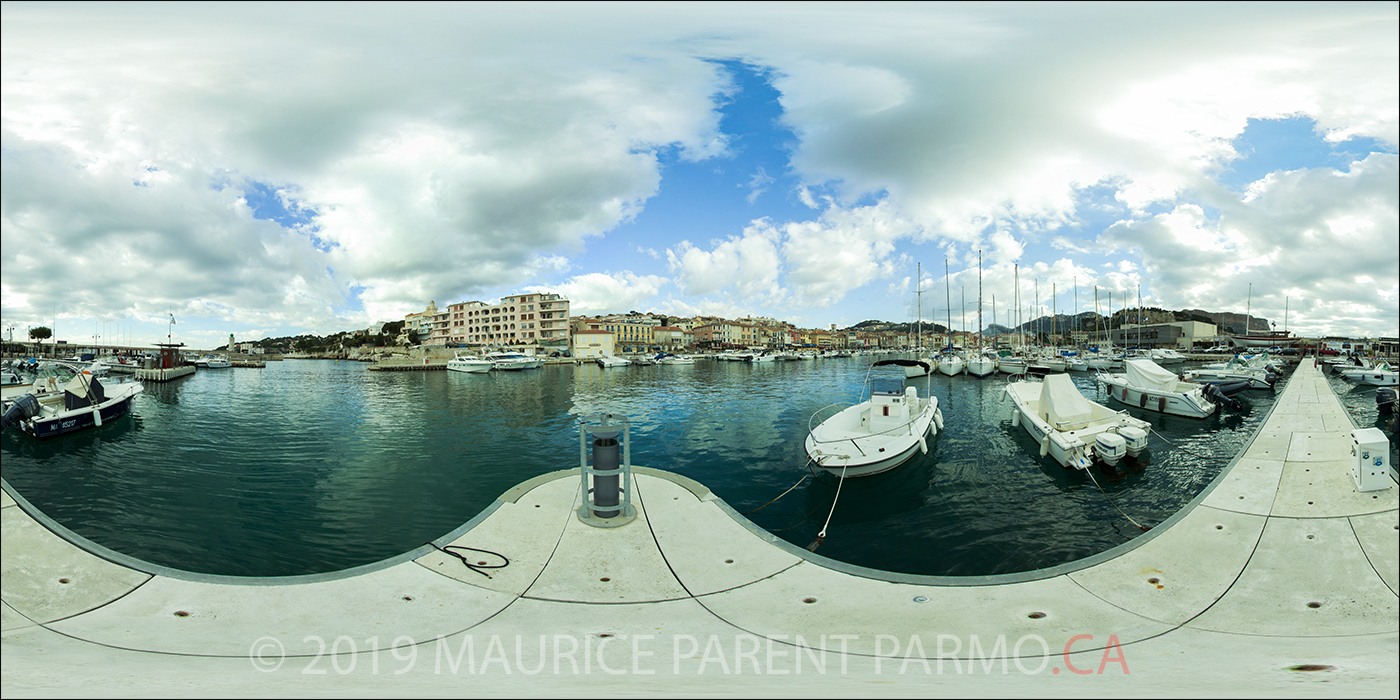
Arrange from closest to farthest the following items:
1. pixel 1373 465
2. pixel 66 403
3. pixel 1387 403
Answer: pixel 1373 465, pixel 1387 403, pixel 66 403

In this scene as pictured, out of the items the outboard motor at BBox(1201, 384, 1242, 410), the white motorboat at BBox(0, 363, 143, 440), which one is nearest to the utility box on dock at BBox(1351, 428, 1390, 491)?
the outboard motor at BBox(1201, 384, 1242, 410)

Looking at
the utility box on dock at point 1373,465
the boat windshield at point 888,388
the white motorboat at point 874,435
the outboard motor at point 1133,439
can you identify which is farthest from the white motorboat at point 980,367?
the utility box on dock at point 1373,465

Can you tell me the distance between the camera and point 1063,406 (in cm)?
1334

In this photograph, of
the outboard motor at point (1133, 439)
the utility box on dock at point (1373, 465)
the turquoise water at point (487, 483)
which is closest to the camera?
the utility box on dock at point (1373, 465)

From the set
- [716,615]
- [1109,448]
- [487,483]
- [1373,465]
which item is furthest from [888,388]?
[716,615]

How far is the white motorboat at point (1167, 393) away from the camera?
1905 centimetres

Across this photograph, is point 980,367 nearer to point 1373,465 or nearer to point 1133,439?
point 1133,439

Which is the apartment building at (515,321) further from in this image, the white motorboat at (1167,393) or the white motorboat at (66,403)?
the white motorboat at (1167,393)

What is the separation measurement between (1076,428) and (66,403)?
2962cm

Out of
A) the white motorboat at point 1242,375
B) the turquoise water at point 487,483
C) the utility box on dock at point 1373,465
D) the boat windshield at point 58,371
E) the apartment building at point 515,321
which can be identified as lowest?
the turquoise water at point 487,483

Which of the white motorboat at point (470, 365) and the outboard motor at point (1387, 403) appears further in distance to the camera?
the white motorboat at point (470, 365)

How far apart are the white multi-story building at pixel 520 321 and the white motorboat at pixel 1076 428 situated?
69.6m

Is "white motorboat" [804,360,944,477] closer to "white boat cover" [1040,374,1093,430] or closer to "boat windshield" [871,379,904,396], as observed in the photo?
"boat windshield" [871,379,904,396]

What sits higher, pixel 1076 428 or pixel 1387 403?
pixel 1387 403
